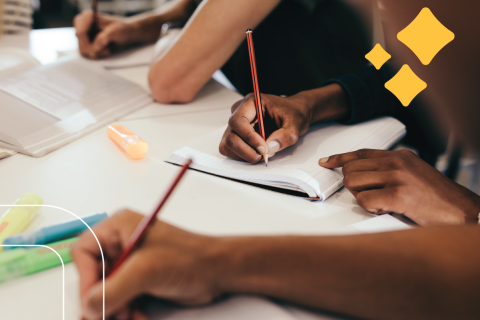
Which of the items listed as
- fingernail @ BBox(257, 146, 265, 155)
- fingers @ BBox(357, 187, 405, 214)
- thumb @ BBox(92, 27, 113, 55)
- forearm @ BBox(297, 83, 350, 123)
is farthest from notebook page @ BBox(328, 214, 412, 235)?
thumb @ BBox(92, 27, 113, 55)

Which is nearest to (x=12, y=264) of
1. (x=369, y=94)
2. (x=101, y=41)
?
(x=369, y=94)

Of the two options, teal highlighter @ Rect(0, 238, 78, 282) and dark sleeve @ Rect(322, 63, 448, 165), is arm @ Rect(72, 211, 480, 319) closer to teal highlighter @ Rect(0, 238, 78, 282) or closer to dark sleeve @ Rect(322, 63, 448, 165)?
teal highlighter @ Rect(0, 238, 78, 282)

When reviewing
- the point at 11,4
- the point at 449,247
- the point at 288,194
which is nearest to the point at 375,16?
the point at 288,194

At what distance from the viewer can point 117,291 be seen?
265 millimetres

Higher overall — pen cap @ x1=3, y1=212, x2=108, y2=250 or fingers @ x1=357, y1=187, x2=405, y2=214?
fingers @ x1=357, y1=187, x2=405, y2=214

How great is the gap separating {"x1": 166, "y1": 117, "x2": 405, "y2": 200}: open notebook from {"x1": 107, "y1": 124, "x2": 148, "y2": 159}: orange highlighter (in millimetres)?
52

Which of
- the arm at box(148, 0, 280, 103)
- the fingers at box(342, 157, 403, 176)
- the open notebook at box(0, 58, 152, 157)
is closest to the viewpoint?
the fingers at box(342, 157, 403, 176)

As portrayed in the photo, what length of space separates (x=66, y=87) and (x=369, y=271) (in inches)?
28.7

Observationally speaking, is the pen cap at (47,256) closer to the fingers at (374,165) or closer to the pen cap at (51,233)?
Answer: the pen cap at (51,233)

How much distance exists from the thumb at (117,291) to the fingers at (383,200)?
298 millimetres

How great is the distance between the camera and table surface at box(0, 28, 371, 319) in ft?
1.12

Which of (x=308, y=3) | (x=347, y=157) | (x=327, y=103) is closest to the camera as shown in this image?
(x=347, y=157)

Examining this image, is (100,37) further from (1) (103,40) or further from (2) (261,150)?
(2) (261,150)

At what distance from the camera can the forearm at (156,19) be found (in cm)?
120
